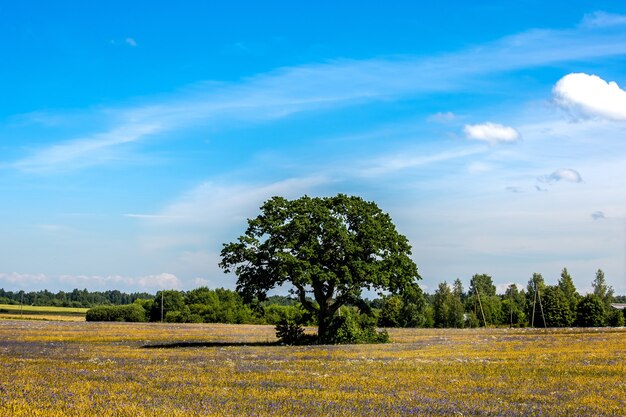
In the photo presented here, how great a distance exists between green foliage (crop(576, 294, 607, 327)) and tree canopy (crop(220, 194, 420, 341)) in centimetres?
9188

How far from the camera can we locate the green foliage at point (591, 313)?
131 meters

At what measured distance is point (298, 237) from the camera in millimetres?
51688

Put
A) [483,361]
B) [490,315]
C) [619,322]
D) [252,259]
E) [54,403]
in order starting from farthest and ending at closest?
[490,315]
[619,322]
[252,259]
[483,361]
[54,403]

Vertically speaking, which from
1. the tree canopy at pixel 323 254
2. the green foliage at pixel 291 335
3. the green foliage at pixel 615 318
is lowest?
the green foliage at pixel 615 318

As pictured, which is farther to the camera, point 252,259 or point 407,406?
point 252,259

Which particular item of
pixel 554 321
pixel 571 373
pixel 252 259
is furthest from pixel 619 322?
pixel 571 373

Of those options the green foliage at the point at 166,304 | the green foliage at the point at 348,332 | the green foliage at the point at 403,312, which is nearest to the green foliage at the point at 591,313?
the green foliage at the point at 403,312

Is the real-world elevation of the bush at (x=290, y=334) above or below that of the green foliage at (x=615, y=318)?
above

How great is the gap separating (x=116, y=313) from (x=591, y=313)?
9640 cm

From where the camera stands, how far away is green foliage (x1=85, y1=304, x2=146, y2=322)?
133125 mm

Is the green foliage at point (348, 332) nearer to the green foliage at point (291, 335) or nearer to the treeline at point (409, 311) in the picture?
the green foliage at point (291, 335)

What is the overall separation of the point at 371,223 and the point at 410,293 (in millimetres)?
6611

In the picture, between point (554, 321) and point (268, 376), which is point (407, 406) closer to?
point (268, 376)

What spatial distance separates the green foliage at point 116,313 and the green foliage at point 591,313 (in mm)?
91822
